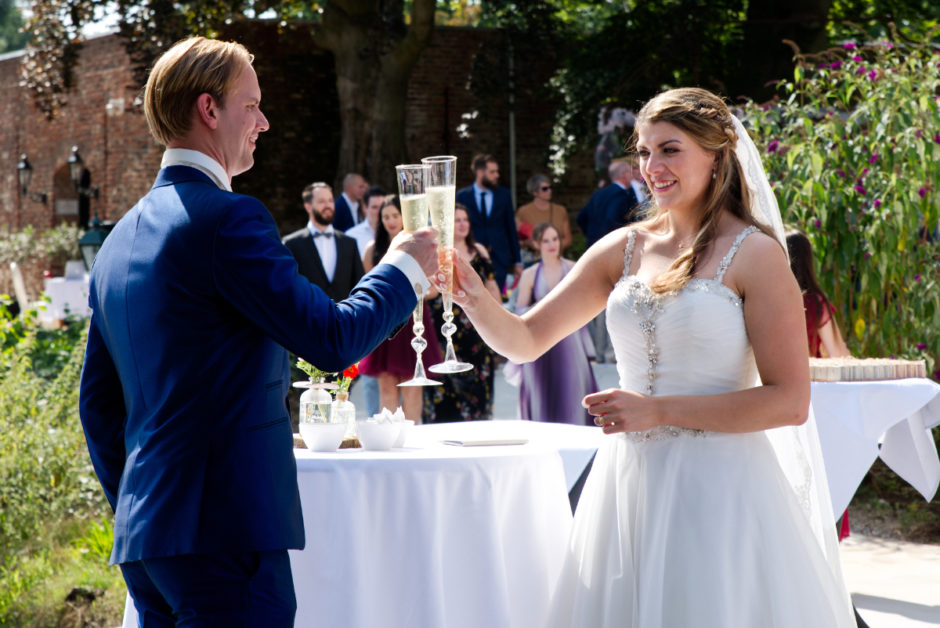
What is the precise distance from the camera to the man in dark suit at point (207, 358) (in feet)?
6.62

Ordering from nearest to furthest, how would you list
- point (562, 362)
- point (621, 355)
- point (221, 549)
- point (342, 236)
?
point (221, 549) → point (621, 355) → point (562, 362) → point (342, 236)

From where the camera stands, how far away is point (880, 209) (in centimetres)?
616

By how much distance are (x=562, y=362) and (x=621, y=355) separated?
12.9ft

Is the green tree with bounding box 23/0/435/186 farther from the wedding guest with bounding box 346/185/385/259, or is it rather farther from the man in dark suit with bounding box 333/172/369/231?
the wedding guest with bounding box 346/185/385/259

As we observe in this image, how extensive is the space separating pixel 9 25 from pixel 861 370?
1853 inches

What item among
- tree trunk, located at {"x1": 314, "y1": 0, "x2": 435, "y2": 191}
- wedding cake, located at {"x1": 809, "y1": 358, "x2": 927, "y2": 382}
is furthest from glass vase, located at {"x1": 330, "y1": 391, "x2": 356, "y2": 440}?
tree trunk, located at {"x1": 314, "y1": 0, "x2": 435, "y2": 191}

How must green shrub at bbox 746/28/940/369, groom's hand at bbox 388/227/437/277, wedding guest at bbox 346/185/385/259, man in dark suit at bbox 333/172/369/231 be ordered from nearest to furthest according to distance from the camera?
groom's hand at bbox 388/227/437/277, green shrub at bbox 746/28/940/369, wedding guest at bbox 346/185/385/259, man in dark suit at bbox 333/172/369/231

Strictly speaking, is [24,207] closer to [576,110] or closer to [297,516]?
[576,110]

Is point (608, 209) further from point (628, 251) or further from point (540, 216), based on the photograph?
point (628, 251)

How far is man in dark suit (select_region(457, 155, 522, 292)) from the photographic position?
1095cm

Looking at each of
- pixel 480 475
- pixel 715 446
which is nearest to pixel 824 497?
pixel 715 446

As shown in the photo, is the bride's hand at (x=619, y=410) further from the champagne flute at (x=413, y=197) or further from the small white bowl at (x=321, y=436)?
the small white bowl at (x=321, y=436)

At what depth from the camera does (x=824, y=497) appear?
9.84 feet

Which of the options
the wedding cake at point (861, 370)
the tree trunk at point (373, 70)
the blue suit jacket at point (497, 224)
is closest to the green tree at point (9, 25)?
the tree trunk at point (373, 70)
